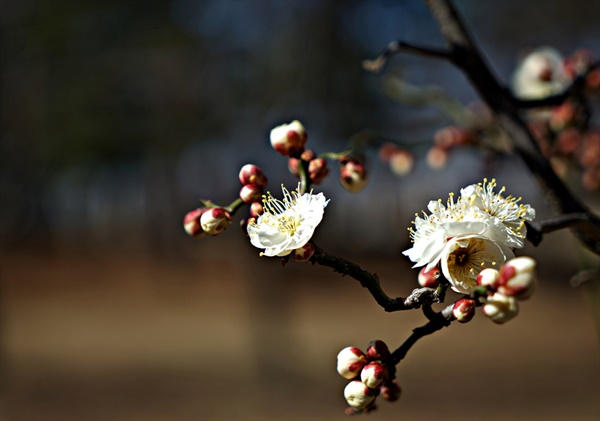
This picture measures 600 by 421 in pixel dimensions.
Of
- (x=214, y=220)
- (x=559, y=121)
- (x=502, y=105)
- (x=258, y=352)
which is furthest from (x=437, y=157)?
(x=258, y=352)

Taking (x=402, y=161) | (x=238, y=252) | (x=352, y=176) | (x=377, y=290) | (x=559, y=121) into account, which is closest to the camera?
(x=377, y=290)

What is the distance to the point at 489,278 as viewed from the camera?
2.27 ft

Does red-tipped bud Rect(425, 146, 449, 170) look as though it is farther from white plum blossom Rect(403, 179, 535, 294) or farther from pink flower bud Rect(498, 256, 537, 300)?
pink flower bud Rect(498, 256, 537, 300)

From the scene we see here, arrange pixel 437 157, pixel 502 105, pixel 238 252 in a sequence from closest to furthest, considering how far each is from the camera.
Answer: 1. pixel 502 105
2. pixel 437 157
3. pixel 238 252

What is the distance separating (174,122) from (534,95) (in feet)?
31.7

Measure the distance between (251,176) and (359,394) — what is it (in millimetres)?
313

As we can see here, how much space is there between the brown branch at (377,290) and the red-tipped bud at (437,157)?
122 cm

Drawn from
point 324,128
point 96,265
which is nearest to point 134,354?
point 324,128

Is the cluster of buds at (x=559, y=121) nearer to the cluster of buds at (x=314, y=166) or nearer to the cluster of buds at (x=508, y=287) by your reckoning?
the cluster of buds at (x=314, y=166)

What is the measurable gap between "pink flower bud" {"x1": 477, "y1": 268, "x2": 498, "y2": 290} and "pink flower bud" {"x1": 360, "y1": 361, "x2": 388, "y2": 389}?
0.16 metres

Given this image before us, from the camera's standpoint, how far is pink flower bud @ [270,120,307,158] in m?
0.95

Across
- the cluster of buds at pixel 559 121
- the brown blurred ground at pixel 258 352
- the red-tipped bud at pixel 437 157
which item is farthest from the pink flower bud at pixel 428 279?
the brown blurred ground at pixel 258 352

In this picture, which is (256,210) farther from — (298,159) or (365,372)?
(365,372)

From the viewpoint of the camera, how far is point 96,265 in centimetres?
1552
